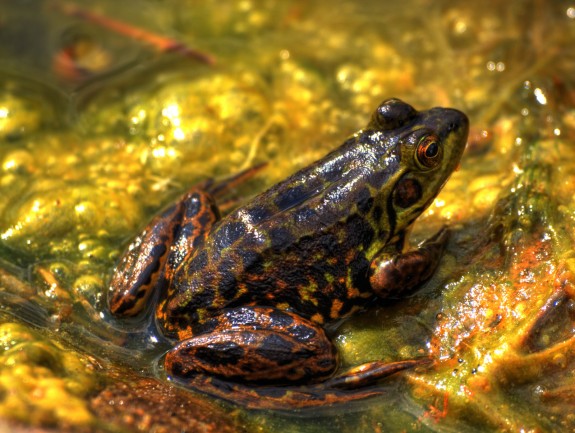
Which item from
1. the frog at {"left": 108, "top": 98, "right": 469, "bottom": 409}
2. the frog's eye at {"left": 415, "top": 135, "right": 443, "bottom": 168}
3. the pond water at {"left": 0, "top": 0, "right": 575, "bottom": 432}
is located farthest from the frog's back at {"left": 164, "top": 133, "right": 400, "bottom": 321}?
the pond water at {"left": 0, "top": 0, "right": 575, "bottom": 432}

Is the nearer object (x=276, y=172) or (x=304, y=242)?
(x=304, y=242)

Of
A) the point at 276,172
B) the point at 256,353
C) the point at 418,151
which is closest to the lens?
the point at 256,353

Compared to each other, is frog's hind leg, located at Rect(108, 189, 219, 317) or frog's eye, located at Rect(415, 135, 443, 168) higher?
frog's eye, located at Rect(415, 135, 443, 168)

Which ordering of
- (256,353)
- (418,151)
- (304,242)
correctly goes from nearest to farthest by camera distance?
(256,353)
(304,242)
(418,151)

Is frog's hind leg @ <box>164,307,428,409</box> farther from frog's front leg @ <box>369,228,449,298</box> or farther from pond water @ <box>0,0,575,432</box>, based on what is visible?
frog's front leg @ <box>369,228,449,298</box>

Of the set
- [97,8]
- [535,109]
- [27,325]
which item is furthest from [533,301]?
[97,8]

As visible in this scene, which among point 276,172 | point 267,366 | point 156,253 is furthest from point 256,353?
point 276,172

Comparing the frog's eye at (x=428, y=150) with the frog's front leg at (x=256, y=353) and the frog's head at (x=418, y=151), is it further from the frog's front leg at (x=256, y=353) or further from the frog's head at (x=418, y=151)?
the frog's front leg at (x=256, y=353)

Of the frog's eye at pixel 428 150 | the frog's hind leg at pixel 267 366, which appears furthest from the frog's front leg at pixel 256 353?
the frog's eye at pixel 428 150

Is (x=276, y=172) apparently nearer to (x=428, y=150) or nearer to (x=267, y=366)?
(x=428, y=150)
